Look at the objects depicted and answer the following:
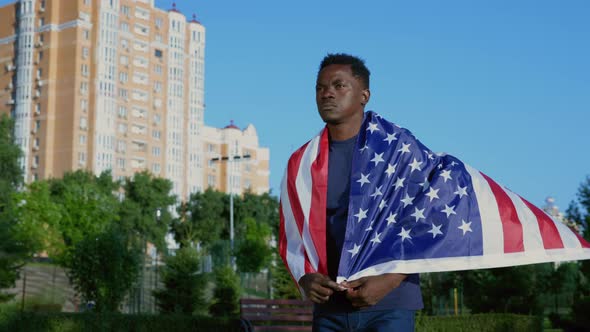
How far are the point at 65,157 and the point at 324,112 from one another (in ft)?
283

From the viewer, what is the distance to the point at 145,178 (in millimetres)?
78812

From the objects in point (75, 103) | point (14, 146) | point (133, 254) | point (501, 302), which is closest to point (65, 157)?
point (75, 103)

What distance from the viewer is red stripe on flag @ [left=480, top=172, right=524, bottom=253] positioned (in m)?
3.88

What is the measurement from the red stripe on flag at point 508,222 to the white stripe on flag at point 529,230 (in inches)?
0.8

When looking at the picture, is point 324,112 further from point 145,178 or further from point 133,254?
point 145,178

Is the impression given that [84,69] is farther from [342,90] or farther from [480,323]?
[342,90]

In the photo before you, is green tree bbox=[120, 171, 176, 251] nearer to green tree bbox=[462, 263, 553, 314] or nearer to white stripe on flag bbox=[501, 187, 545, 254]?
green tree bbox=[462, 263, 553, 314]

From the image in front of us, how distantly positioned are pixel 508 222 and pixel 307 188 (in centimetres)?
102

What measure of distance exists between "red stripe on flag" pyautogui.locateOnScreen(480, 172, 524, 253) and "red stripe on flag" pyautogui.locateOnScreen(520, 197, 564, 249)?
0.41 feet

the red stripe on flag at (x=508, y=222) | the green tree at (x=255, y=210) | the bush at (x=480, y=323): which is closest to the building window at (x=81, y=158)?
the green tree at (x=255, y=210)

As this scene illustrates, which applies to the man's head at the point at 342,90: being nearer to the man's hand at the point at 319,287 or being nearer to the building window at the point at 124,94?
the man's hand at the point at 319,287

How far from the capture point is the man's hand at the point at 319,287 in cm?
338

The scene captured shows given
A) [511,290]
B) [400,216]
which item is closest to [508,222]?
[400,216]

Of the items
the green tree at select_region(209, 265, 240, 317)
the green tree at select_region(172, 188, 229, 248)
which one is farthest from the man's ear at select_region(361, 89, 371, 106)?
the green tree at select_region(172, 188, 229, 248)
